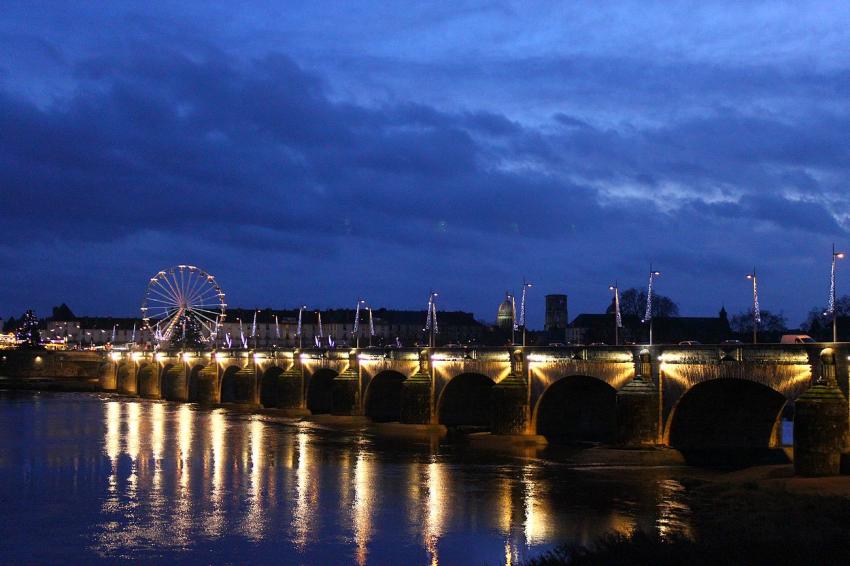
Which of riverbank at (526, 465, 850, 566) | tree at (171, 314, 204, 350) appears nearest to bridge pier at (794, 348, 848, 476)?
riverbank at (526, 465, 850, 566)

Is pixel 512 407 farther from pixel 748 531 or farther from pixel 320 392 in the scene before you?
pixel 320 392

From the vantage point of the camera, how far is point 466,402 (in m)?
72.6

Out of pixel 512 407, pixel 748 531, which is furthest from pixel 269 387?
pixel 748 531

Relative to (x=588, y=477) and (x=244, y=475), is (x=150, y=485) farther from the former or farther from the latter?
(x=588, y=477)

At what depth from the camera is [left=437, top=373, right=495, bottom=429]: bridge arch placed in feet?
232

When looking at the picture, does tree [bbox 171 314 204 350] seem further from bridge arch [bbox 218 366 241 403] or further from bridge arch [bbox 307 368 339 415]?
bridge arch [bbox 307 368 339 415]

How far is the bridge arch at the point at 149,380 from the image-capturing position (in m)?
130

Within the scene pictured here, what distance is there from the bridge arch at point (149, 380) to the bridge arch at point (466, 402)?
67880 millimetres

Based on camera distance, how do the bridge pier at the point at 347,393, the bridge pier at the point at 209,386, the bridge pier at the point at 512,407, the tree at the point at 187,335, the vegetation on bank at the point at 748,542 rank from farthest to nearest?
1. the tree at the point at 187,335
2. the bridge pier at the point at 209,386
3. the bridge pier at the point at 347,393
4. the bridge pier at the point at 512,407
5. the vegetation on bank at the point at 748,542

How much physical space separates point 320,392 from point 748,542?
72749 mm

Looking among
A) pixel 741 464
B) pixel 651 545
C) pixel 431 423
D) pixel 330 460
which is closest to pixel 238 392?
pixel 431 423

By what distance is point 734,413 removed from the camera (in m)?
51.9

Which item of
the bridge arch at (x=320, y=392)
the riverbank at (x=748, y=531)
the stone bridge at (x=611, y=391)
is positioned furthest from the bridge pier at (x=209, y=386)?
the riverbank at (x=748, y=531)

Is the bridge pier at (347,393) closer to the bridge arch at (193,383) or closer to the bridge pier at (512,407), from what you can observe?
the bridge pier at (512,407)
